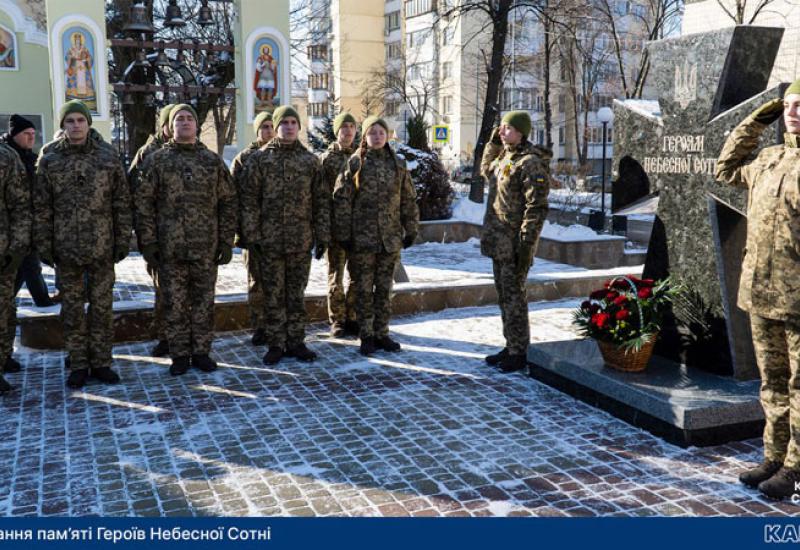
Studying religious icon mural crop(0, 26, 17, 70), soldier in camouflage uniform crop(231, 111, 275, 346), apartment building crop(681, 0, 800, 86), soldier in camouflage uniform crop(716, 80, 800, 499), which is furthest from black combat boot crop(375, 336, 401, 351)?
religious icon mural crop(0, 26, 17, 70)

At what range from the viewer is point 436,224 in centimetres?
1525

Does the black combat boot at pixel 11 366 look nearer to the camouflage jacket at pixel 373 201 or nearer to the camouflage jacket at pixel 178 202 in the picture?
the camouflage jacket at pixel 178 202

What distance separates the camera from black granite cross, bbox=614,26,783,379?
5.29 m

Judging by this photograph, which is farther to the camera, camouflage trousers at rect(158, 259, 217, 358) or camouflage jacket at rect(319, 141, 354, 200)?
camouflage jacket at rect(319, 141, 354, 200)

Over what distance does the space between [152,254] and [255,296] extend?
4.60ft

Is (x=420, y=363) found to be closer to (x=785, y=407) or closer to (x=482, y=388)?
(x=482, y=388)

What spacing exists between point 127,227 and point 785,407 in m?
4.80

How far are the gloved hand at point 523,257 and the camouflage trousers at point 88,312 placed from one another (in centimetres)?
325

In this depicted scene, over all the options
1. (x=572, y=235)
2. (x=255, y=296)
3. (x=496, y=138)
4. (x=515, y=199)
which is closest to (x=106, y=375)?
(x=255, y=296)

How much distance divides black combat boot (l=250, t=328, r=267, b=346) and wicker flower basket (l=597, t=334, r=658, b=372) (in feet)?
10.7

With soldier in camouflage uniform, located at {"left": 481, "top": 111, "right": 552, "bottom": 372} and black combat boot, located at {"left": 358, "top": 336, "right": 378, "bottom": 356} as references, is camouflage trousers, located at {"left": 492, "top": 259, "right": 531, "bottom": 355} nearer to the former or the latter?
soldier in camouflage uniform, located at {"left": 481, "top": 111, "right": 552, "bottom": 372}

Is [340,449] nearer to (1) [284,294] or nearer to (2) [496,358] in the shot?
(2) [496,358]

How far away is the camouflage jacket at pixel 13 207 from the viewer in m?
5.75

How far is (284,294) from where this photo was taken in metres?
6.81
